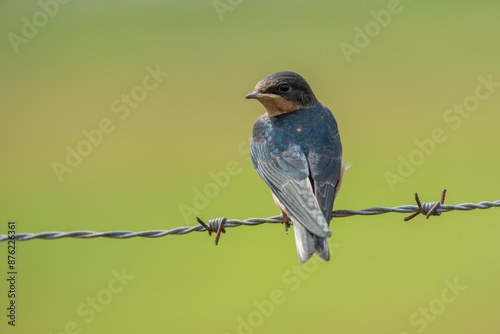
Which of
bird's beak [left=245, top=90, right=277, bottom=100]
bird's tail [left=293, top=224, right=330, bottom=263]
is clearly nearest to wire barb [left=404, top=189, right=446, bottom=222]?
bird's tail [left=293, top=224, right=330, bottom=263]

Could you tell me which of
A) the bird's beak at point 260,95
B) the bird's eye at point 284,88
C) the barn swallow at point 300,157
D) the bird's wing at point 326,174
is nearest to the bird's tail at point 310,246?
the barn swallow at point 300,157

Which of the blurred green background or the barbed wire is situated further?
the blurred green background

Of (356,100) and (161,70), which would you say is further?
(161,70)

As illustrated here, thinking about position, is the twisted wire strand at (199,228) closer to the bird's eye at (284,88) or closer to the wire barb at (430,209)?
the wire barb at (430,209)

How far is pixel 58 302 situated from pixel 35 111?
27.4 ft

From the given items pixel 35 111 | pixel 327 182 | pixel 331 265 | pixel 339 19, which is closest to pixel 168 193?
pixel 331 265

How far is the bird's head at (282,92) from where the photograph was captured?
20.7 feet

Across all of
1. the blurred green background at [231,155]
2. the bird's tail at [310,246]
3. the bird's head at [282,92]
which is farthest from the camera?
the blurred green background at [231,155]

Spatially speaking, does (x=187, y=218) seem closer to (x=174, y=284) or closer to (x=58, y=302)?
(x=174, y=284)

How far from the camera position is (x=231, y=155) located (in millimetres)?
14102

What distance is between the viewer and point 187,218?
11180 millimetres

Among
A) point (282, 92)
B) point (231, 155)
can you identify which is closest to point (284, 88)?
point (282, 92)

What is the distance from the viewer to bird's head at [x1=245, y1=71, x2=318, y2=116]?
6.30 metres

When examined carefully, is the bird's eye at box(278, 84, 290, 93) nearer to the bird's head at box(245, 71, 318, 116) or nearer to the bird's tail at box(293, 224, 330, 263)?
the bird's head at box(245, 71, 318, 116)
